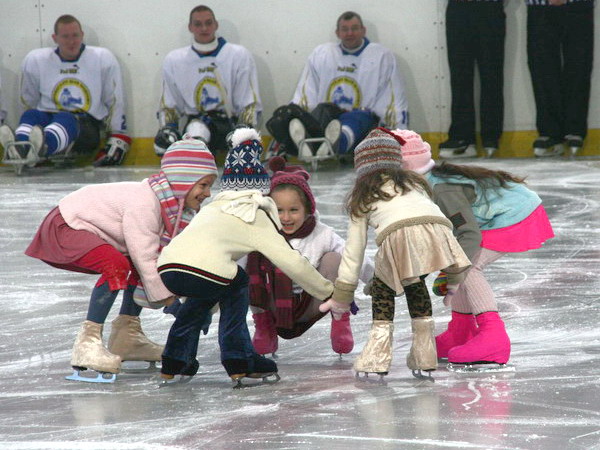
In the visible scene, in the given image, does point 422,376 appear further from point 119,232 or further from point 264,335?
point 119,232

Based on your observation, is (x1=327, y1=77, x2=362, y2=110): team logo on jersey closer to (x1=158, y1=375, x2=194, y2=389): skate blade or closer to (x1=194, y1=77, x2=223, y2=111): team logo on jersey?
(x1=194, y1=77, x2=223, y2=111): team logo on jersey

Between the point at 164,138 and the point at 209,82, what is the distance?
26.5 inches

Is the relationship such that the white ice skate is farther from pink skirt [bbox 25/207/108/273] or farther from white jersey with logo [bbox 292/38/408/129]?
pink skirt [bbox 25/207/108/273]

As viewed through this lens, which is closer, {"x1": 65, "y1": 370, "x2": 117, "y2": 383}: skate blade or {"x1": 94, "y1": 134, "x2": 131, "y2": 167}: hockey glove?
{"x1": 65, "y1": 370, "x2": 117, "y2": 383}: skate blade

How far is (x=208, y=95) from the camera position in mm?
9680

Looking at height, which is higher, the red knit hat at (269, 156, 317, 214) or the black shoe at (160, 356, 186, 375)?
the red knit hat at (269, 156, 317, 214)

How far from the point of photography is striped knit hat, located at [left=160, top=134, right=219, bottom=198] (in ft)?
11.5

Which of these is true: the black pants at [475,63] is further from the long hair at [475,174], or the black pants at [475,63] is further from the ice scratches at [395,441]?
Answer: the ice scratches at [395,441]

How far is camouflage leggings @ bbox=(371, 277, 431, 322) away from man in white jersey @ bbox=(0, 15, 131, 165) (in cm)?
657

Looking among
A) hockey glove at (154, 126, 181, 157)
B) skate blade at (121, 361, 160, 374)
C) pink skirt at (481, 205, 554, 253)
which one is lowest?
hockey glove at (154, 126, 181, 157)

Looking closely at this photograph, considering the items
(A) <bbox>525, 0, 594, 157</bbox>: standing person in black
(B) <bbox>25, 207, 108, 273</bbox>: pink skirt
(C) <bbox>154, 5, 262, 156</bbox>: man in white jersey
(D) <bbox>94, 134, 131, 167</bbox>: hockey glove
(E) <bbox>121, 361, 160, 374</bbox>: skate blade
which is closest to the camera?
(B) <bbox>25, 207, 108, 273</bbox>: pink skirt

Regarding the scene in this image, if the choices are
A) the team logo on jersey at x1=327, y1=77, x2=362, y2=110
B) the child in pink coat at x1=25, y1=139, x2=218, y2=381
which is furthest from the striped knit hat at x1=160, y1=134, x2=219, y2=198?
the team logo on jersey at x1=327, y1=77, x2=362, y2=110

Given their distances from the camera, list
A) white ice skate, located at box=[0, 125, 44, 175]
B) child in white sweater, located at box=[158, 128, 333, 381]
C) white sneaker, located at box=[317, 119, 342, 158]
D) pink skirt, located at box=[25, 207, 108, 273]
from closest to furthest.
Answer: child in white sweater, located at box=[158, 128, 333, 381], pink skirt, located at box=[25, 207, 108, 273], white sneaker, located at box=[317, 119, 342, 158], white ice skate, located at box=[0, 125, 44, 175]

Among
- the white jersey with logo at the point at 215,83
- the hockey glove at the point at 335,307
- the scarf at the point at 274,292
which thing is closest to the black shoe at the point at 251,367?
the hockey glove at the point at 335,307
